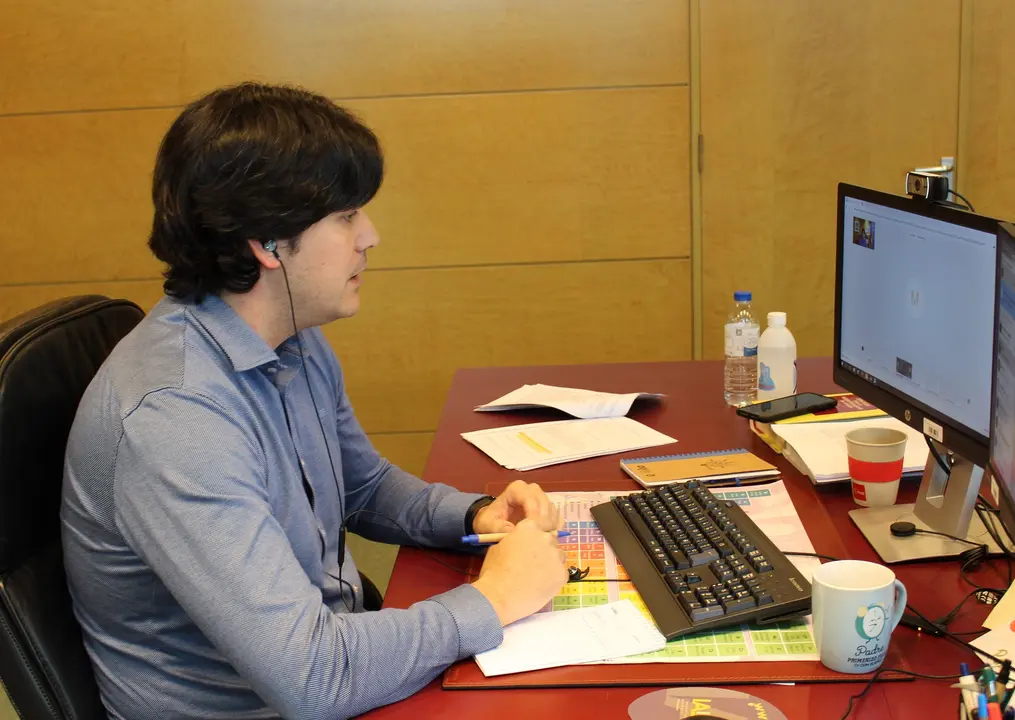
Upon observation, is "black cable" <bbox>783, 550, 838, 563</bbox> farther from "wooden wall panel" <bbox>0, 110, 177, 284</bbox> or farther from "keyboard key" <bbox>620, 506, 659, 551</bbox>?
"wooden wall panel" <bbox>0, 110, 177, 284</bbox>

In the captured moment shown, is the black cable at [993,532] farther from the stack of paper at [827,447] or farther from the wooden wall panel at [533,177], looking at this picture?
the wooden wall panel at [533,177]

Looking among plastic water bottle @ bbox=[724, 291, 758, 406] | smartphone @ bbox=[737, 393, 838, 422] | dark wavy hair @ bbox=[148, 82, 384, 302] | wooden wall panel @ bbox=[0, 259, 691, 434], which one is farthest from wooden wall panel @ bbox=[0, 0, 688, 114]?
dark wavy hair @ bbox=[148, 82, 384, 302]

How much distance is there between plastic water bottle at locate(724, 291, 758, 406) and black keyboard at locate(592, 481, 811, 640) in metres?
0.58

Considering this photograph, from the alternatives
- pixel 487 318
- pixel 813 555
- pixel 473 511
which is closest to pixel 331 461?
pixel 473 511

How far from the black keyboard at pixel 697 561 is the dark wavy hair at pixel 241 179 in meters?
0.57

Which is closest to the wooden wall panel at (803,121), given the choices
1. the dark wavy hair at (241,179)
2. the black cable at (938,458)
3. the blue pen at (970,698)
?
the black cable at (938,458)

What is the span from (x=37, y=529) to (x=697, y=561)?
78 cm

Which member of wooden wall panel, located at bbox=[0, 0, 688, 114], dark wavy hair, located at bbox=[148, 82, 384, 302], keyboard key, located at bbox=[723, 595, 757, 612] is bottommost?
keyboard key, located at bbox=[723, 595, 757, 612]

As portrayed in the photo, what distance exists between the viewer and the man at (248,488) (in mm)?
1068

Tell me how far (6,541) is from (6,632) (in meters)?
0.10

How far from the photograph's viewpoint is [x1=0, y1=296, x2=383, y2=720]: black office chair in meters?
1.16

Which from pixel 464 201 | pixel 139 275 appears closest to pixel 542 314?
pixel 464 201

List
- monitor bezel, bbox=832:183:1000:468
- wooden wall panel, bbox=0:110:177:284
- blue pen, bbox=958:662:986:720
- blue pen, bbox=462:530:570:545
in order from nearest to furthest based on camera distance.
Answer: blue pen, bbox=958:662:986:720 < monitor bezel, bbox=832:183:1000:468 < blue pen, bbox=462:530:570:545 < wooden wall panel, bbox=0:110:177:284

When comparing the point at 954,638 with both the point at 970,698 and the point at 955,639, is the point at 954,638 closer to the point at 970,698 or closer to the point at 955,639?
the point at 955,639
